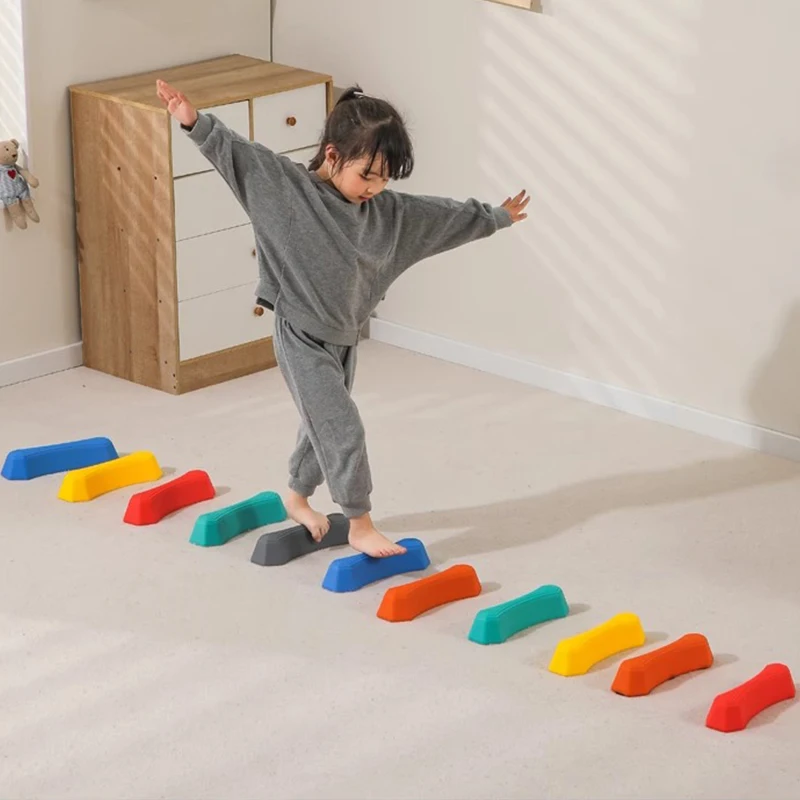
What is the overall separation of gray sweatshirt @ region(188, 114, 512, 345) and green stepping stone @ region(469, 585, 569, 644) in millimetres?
560

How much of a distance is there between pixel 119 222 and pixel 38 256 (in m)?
0.23

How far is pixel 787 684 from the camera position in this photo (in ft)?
8.21

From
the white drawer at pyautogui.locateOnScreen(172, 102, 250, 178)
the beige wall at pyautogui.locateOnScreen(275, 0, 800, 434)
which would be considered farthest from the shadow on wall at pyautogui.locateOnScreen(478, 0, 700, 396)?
the white drawer at pyautogui.locateOnScreen(172, 102, 250, 178)

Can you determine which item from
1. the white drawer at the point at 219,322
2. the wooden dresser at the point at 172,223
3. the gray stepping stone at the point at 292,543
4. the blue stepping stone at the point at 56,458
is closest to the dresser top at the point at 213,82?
the wooden dresser at the point at 172,223

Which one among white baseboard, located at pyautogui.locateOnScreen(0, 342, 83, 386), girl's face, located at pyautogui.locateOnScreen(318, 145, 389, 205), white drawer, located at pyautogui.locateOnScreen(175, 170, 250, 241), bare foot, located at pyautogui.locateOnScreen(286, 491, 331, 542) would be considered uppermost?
girl's face, located at pyautogui.locateOnScreen(318, 145, 389, 205)

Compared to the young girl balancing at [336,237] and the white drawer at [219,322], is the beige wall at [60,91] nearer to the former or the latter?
the white drawer at [219,322]

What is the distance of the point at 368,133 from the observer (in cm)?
269

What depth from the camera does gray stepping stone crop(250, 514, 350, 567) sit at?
9.57ft

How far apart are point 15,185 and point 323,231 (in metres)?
1.22

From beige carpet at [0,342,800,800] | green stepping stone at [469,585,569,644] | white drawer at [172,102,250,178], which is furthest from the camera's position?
white drawer at [172,102,250,178]

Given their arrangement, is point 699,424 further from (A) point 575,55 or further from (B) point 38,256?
(B) point 38,256

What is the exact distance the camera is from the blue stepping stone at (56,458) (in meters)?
3.28

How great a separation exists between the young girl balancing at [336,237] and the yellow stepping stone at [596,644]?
1.46 ft

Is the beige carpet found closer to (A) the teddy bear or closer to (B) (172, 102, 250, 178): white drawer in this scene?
(A) the teddy bear
